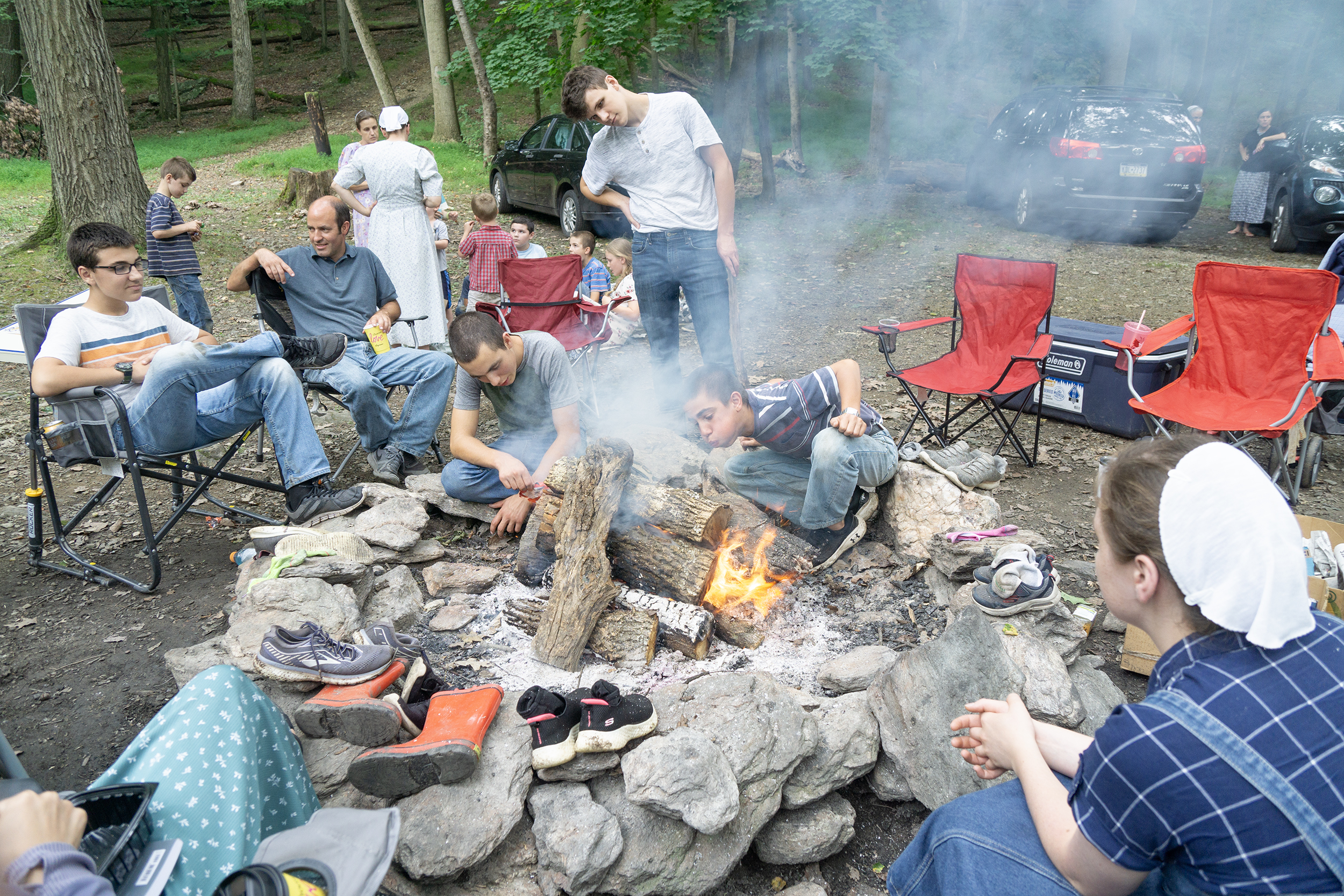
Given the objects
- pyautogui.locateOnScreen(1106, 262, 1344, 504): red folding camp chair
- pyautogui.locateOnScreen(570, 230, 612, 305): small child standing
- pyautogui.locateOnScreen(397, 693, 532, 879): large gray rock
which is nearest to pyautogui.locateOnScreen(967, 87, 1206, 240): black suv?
pyautogui.locateOnScreen(1106, 262, 1344, 504): red folding camp chair

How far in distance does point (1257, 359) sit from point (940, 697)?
2.90 meters

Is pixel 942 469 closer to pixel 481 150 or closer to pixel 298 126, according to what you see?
pixel 481 150

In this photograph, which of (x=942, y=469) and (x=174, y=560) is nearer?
(x=942, y=469)

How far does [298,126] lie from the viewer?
18172 millimetres

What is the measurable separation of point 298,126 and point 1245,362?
63.4 ft

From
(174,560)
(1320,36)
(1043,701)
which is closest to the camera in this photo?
(1043,701)

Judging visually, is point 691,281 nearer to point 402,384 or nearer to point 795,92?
point 402,384

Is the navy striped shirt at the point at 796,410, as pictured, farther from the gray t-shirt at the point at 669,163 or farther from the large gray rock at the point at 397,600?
the large gray rock at the point at 397,600

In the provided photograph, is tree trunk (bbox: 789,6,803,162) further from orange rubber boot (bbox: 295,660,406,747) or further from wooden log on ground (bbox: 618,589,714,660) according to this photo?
orange rubber boot (bbox: 295,660,406,747)

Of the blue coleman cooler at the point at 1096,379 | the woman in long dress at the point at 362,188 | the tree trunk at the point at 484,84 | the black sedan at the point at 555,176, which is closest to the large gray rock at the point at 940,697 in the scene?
the blue coleman cooler at the point at 1096,379

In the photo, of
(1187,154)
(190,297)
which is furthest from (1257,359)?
(190,297)

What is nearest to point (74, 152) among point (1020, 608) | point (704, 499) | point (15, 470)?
point (15, 470)

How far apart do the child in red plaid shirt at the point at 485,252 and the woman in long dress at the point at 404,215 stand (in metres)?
0.56

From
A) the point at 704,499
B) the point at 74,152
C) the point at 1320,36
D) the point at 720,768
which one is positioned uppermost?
the point at 1320,36
